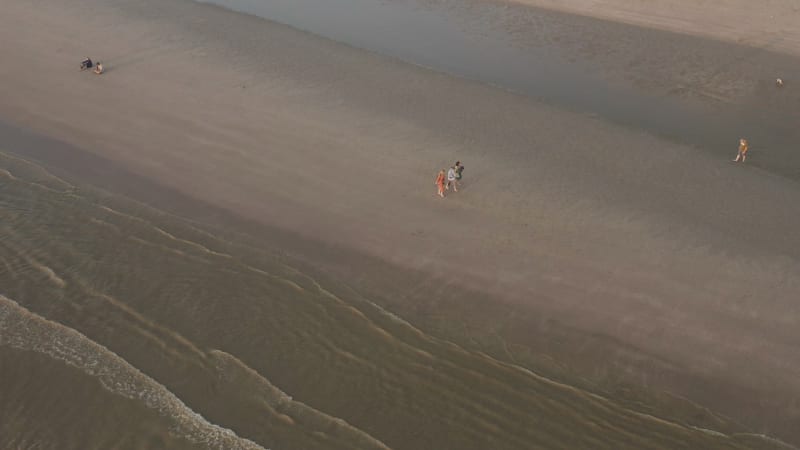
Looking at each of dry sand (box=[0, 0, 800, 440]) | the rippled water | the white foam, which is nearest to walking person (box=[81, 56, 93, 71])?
dry sand (box=[0, 0, 800, 440])

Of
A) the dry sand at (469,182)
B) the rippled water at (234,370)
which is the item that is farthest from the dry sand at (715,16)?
the rippled water at (234,370)

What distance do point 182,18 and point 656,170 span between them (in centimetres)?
2629

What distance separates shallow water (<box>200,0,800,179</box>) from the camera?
24.8m

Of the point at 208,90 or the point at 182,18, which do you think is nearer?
the point at 208,90

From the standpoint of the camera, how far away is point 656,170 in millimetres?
21516

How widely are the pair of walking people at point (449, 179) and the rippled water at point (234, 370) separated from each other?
5.29 meters

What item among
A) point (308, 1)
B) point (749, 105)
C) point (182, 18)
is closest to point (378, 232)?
point (749, 105)

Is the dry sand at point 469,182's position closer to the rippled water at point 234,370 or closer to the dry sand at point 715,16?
the rippled water at point 234,370

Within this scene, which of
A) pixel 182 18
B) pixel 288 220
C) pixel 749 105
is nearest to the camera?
pixel 288 220

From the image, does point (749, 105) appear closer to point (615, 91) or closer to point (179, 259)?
point (615, 91)

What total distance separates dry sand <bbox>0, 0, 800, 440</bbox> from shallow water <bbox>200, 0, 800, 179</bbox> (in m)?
1.84

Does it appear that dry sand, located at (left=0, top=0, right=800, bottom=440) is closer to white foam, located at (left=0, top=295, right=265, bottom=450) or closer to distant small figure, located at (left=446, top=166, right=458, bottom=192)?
distant small figure, located at (left=446, top=166, right=458, bottom=192)

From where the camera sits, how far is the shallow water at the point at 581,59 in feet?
81.3

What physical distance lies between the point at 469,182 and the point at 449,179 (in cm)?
118
